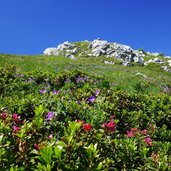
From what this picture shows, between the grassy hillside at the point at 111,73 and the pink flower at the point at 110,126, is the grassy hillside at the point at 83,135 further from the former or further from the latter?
the grassy hillside at the point at 111,73

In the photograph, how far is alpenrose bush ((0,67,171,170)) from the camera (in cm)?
384

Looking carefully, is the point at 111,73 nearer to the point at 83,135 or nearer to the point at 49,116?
the point at 49,116

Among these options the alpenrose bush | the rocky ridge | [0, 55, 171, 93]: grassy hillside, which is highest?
the rocky ridge

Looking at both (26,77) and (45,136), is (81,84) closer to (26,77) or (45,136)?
(26,77)

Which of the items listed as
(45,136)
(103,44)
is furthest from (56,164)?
(103,44)

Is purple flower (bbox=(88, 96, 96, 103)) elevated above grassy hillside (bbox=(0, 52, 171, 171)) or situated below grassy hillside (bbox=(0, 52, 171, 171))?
above

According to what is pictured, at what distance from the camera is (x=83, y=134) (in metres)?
4.63

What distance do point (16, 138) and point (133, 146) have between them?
1.63 metres

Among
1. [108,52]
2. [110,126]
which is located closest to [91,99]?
[110,126]

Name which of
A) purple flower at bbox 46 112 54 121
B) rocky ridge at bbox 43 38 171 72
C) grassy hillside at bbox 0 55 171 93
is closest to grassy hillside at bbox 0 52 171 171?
purple flower at bbox 46 112 54 121

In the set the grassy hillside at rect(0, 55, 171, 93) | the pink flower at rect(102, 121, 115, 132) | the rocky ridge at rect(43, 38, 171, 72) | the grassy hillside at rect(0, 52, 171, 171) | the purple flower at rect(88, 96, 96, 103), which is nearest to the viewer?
the grassy hillside at rect(0, 52, 171, 171)

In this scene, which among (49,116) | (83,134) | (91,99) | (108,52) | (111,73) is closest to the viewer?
(83,134)

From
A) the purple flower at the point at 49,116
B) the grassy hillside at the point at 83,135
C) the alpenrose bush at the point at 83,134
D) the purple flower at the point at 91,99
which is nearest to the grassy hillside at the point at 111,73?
the grassy hillside at the point at 83,135

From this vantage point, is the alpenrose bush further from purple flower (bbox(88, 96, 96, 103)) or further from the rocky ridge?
the rocky ridge
